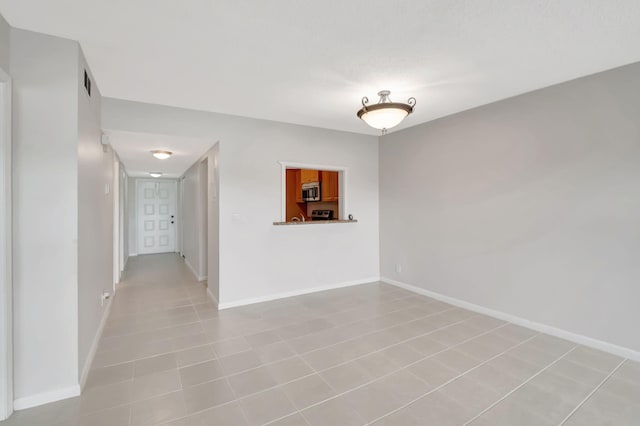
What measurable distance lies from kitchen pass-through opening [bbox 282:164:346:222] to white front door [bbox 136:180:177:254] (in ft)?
11.4

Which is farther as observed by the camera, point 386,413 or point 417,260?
point 417,260

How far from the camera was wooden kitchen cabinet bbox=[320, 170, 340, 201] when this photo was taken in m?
5.77

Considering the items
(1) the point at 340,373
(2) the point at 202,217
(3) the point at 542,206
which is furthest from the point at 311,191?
(1) the point at 340,373

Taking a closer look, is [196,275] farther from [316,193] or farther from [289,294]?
[316,193]

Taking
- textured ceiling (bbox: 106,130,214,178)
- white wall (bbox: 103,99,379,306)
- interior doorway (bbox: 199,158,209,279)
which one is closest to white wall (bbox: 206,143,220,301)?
white wall (bbox: 103,99,379,306)

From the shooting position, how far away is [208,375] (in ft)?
7.51

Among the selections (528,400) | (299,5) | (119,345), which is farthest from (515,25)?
(119,345)

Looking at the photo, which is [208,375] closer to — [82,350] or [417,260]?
[82,350]

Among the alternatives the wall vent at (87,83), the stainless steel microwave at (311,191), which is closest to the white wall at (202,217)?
the wall vent at (87,83)

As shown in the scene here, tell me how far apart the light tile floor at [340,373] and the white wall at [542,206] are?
0.39 metres

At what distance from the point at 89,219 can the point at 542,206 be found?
4.20 meters

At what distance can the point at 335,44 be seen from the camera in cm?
217

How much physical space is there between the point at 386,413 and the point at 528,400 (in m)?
0.99

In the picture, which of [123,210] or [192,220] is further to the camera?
[192,220]
